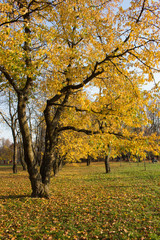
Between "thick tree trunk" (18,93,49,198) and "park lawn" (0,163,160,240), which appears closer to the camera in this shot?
"park lawn" (0,163,160,240)

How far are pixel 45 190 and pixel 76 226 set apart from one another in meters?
3.01

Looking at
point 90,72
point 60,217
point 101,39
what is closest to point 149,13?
point 101,39

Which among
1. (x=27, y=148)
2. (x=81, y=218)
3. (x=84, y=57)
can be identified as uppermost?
(x=84, y=57)

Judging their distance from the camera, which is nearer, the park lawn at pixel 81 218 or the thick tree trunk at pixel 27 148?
the park lawn at pixel 81 218

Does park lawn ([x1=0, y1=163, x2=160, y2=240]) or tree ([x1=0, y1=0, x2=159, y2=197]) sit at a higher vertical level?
tree ([x1=0, y1=0, x2=159, y2=197])

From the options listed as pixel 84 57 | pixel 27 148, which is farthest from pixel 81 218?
pixel 84 57

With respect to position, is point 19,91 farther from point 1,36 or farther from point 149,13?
point 149,13

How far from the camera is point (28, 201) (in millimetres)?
6934

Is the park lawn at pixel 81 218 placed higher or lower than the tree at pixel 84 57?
lower

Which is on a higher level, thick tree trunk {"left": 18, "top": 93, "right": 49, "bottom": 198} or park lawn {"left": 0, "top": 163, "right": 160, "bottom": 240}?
thick tree trunk {"left": 18, "top": 93, "right": 49, "bottom": 198}

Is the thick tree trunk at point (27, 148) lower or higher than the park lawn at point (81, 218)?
higher

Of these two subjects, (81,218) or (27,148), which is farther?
(27,148)

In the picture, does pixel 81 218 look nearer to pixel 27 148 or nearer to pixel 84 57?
pixel 27 148

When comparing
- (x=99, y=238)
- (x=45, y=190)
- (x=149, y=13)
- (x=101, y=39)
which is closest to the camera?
(x=99, y=238)
